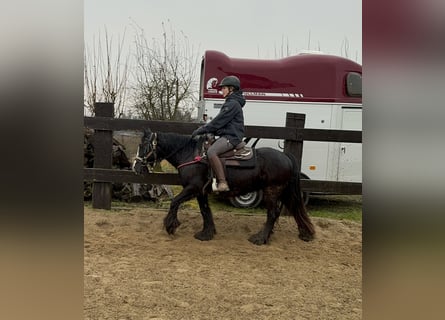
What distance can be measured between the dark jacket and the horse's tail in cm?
79

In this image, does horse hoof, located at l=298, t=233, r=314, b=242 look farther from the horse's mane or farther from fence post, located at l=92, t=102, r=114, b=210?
fence post, located at l=92, t=102, r=114, b=210

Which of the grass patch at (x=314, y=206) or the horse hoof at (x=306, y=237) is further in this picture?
the grass patch at (x=314, y=206)

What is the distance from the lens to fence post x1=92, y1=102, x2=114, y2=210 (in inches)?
222

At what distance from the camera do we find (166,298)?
3105mm

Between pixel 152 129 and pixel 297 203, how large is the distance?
232cm

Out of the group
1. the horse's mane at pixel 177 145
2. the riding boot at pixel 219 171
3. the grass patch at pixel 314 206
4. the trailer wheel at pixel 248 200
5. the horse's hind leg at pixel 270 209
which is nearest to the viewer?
the riding boot at pixel 219 171

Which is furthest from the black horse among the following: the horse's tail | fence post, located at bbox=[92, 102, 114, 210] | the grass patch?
the grass patch

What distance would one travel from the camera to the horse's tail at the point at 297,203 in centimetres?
488

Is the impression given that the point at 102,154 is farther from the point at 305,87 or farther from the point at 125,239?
the point at 305,87

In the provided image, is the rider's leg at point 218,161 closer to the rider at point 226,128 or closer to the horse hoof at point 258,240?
the rider at point 226,128

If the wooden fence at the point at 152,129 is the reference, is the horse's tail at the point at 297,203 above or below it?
below

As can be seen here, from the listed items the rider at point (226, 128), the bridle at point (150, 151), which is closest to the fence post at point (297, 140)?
the rider at point (226, 128)
